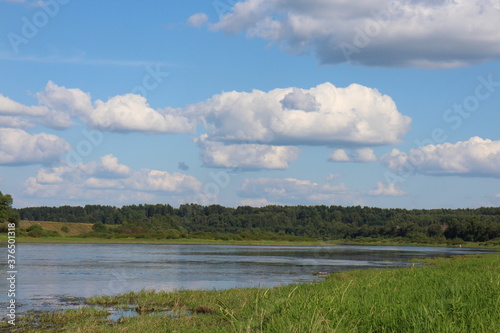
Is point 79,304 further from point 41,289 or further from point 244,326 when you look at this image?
point 244,326

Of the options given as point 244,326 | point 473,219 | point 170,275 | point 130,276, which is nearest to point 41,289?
point 130,276

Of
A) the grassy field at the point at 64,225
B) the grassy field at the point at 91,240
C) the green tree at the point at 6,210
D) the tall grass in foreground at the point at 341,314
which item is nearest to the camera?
the tall grass in foreground at the point at 341,314

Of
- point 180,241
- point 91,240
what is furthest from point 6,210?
point 180,241

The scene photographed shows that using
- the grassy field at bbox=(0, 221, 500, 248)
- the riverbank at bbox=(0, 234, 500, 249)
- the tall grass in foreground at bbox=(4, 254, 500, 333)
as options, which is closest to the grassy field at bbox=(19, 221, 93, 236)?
the grassy field at bbox=(0, 221, 500, 248)

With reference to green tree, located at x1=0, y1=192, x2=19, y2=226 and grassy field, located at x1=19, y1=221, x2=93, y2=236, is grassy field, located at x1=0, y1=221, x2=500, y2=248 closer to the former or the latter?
grassy field, located at x1=19, y1=221, x2=93, y2=236

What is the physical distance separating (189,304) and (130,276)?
19.2m

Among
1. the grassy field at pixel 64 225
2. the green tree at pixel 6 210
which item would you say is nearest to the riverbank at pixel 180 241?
the green tree at pixel 6 210

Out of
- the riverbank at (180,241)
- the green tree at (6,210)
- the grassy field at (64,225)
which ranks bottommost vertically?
the riverbank at (180,241)

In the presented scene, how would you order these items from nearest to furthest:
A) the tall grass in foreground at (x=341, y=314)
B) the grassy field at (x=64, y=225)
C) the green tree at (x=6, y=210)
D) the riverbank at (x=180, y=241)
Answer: the tall grass in foreground at (x=341, y=314)
the green tree at (x=6, y=210)
the riverbank at (x=180, y=241)
the grassy field at (x=64, y=225)

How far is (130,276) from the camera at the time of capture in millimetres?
44156

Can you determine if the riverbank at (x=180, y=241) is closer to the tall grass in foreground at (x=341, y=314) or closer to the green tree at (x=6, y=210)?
the green tree at (x=6, y=210)

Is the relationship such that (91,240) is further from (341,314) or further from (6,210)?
(341,314)

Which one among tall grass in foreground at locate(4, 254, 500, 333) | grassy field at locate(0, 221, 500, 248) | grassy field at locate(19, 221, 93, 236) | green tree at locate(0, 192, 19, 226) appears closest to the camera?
tall grass in foreground at locate(4, 254, 500, 333)

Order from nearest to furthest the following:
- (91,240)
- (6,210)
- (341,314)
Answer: (341,314) < (6,210) < (91,240)
